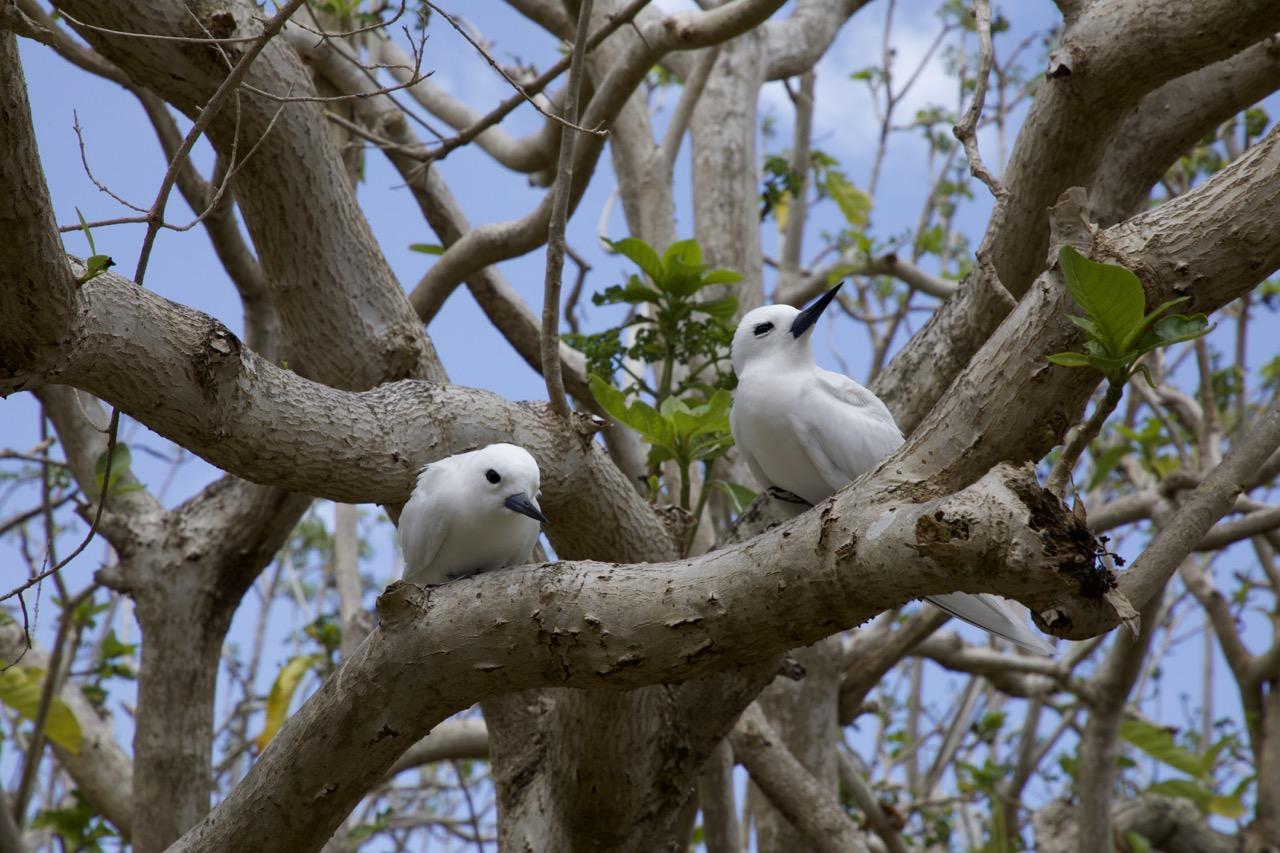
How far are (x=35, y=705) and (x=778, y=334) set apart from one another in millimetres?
3960

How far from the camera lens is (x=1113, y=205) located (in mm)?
4215

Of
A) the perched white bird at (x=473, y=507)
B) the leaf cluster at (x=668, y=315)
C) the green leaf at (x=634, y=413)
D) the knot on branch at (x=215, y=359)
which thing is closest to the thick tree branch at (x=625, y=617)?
the perched white bird at (x=473, y=507)

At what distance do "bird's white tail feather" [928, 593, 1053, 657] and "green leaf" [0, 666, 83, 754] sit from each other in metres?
4.04

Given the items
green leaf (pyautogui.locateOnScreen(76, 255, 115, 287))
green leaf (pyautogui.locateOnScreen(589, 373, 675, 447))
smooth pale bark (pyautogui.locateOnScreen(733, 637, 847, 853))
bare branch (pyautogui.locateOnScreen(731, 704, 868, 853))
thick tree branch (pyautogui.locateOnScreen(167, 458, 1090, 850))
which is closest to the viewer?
thick tree branch (pyautogui.locateOnScreen(167, 458, 1090, 850))

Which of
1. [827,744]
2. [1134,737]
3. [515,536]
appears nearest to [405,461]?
[515,536]

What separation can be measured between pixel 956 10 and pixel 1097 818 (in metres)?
6.00

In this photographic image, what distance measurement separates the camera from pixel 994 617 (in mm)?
3389

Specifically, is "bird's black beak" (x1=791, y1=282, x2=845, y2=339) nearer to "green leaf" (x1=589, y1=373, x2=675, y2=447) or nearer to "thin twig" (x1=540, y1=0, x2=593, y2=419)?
"green leaf" (x1=589, y1=373, x2=675, y2=447)

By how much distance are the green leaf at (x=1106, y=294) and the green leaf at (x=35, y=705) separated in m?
4.75

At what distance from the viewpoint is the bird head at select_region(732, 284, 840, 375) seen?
388 cm

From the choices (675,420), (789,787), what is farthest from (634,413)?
(789,787)

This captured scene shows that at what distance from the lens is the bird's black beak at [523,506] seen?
11.4 ft

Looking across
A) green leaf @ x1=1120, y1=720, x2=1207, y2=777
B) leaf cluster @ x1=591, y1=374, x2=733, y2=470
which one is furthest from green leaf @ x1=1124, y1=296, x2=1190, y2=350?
green leaf @ x1=1120, y1=720, x2=1207, y2=777

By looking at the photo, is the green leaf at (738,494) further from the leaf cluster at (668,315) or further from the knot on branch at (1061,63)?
the knot on branch at (1061,63)
